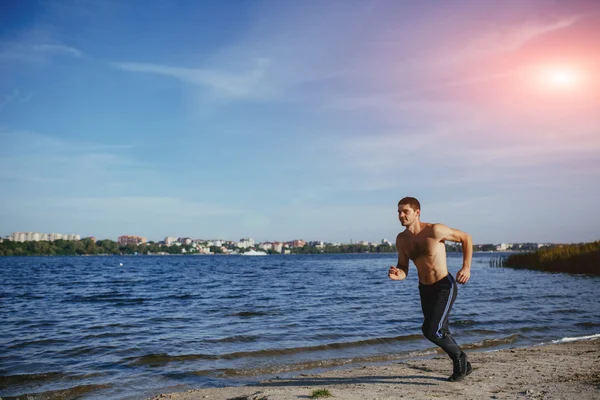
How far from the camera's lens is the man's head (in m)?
6.85

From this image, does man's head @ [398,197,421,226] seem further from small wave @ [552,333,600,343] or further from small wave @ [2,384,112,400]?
small wave @ [552,333,600,343]

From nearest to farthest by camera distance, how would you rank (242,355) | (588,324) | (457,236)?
(457,236) → (242,355) → (588,324)

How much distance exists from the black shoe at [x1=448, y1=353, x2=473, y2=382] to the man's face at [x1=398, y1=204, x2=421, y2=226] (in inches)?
90.4

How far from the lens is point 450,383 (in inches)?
294

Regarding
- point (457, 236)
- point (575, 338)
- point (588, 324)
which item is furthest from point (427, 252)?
point (588, 324)

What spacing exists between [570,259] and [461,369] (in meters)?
44.8

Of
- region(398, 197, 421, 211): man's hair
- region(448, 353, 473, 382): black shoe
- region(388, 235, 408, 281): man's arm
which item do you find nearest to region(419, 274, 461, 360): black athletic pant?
region(388, 235, 408, 281): man's arm

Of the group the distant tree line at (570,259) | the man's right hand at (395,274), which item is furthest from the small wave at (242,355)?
the distant tree line at (570,259)

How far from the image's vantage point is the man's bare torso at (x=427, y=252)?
6.80m

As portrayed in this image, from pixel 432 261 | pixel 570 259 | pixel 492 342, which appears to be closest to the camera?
pixel 432 261

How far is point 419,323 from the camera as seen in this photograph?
52.2ft

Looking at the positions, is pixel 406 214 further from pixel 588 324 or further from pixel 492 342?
pixel 588 324

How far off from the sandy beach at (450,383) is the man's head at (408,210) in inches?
95.7

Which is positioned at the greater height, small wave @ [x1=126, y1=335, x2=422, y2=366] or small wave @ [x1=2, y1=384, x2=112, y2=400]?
small wave @ [x1=126, y1=335, x2=422, y2=366]
